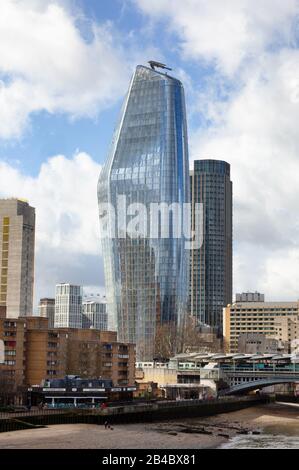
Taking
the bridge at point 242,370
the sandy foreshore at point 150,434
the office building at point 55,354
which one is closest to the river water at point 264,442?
the sandy foreshore at point 150,434

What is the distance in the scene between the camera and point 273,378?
6137 inches

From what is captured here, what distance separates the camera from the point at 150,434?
94125mm

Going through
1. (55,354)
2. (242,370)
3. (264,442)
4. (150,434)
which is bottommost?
(264,442)

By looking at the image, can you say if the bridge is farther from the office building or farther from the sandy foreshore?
the sandy foreshore

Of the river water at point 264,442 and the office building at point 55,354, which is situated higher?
the office building at point 55,354

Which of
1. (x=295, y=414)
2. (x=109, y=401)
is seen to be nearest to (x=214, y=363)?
(x=295, y=414)

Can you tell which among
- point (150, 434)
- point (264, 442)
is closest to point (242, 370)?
point (150, 434)

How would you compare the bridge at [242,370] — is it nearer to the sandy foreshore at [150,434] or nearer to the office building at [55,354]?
the office building at [55,354]

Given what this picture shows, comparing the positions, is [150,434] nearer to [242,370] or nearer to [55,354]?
[55,354]

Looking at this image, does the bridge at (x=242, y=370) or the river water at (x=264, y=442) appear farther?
the bridge at (x=242, y=370)

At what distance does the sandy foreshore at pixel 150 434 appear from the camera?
80688 millimetres
